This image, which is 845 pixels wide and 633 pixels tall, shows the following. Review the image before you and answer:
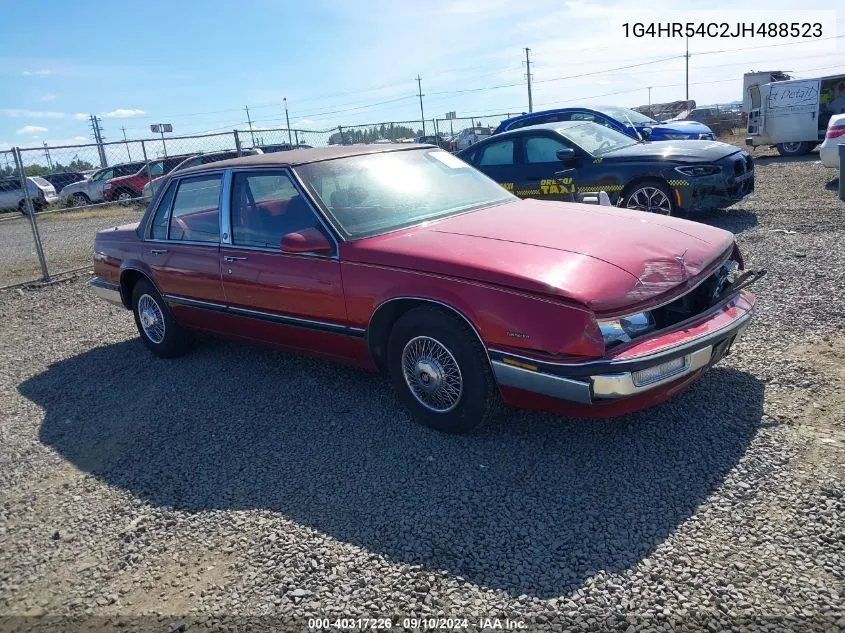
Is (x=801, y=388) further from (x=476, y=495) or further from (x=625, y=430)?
(x=476, y=495)

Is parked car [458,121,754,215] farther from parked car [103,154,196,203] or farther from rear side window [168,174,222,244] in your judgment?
parked car [103,154,196,203]

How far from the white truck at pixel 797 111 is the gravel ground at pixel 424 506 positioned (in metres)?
15.1

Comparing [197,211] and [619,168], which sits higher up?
Answer: [197,211]

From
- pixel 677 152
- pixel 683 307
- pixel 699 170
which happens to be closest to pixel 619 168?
pixel 677 152

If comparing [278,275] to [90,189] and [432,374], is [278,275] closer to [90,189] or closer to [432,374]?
[432,374]

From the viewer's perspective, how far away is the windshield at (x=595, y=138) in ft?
29.4

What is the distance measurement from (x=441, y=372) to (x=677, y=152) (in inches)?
247

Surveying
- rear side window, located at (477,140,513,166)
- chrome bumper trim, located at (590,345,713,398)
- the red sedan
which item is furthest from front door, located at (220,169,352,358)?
rear side window, located at (477,140,513,166)

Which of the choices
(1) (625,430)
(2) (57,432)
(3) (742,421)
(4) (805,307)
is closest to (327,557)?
(1) (625,430)

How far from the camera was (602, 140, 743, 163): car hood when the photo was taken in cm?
829

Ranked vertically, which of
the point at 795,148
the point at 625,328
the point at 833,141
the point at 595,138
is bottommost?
the point at 795,148

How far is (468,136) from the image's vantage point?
27000 millimetres

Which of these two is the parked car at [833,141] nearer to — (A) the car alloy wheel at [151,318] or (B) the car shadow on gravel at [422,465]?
(B) the car shadow on gravel at [422,465]

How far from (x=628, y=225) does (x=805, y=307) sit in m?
2.17
